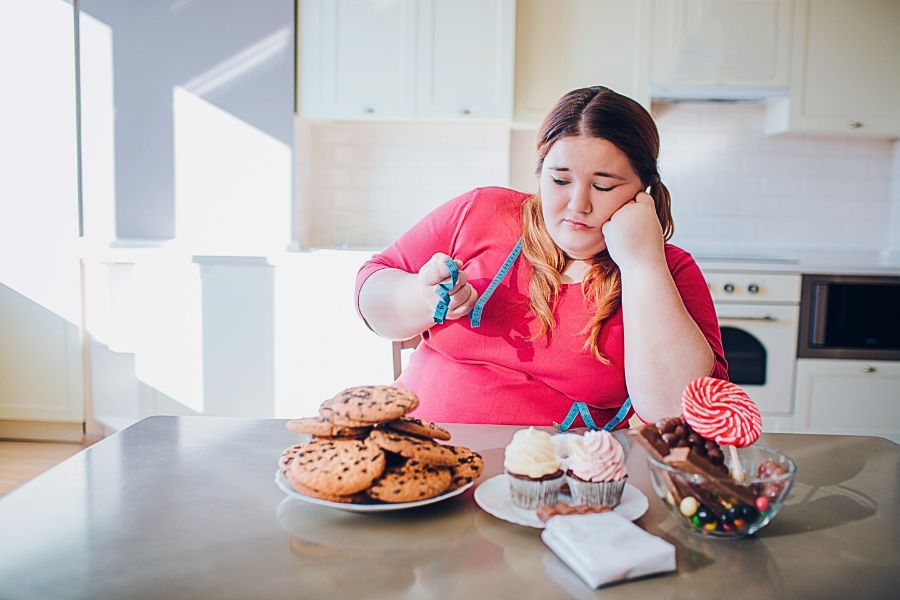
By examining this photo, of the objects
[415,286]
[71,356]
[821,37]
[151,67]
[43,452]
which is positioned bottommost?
[43,452]

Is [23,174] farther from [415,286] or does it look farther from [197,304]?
[415,286]

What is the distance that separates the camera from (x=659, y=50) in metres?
3.51

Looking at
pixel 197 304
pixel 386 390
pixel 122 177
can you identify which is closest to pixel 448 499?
pixel 386 390

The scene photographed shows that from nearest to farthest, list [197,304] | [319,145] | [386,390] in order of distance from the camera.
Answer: [386,390]
[197,304]
[319,145]

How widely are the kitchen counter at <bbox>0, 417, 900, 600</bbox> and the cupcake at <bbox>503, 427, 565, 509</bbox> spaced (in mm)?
43

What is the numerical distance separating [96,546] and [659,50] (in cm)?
328

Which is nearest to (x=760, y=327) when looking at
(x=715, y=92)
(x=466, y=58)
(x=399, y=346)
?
(x=715, y=92)

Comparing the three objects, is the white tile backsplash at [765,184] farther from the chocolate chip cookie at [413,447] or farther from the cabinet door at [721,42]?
the chocolate chip cookie at [413,447]

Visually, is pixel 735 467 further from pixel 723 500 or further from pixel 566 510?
pixel 566 510

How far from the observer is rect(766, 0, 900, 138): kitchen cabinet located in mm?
3504

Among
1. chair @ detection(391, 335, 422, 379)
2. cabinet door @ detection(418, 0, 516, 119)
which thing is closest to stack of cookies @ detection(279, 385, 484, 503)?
chair @ detection(391, 335, 422, 379)

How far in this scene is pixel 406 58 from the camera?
11.3 ft

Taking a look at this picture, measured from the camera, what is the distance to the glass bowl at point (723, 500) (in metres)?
0.84

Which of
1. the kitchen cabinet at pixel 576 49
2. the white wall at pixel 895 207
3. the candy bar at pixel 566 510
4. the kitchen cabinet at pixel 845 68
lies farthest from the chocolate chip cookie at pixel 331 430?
the white wall at pixel 895 207
